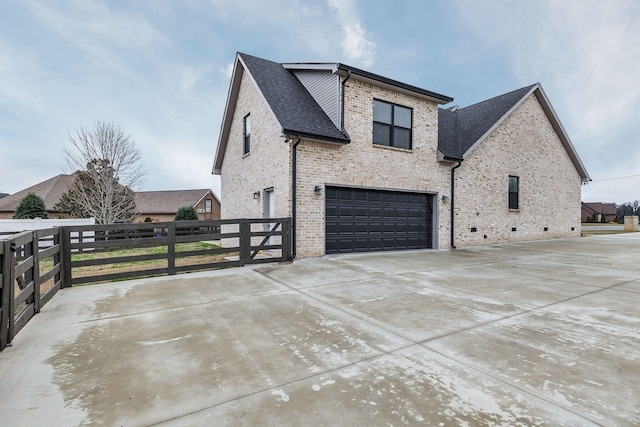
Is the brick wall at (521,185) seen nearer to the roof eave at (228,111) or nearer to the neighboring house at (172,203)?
the roof eave at (228,111)

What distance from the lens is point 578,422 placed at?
1.89 meters

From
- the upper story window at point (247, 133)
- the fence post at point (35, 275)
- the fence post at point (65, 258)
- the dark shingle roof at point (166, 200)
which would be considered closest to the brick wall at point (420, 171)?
the upper story window at point (247, 133)

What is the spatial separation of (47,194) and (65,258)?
3380 centimetres

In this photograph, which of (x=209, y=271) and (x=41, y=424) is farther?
(x=209, y=271)

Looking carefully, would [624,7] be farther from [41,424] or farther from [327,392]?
[41,424]

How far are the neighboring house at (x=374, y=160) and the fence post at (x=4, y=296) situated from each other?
6172 mm

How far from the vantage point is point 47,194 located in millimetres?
30375

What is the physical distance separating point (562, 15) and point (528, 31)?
4.83ft

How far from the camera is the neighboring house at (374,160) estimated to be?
9.19 m

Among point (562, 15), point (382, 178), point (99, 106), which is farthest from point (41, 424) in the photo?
point (99, 106)

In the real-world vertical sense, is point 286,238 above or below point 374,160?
below

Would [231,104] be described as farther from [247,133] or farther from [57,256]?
[57,256]

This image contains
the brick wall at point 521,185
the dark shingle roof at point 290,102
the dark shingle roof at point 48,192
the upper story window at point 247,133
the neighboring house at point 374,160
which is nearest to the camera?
the dark shingle roof at point 290,102

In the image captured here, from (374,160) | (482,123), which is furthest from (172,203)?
(482,123)
